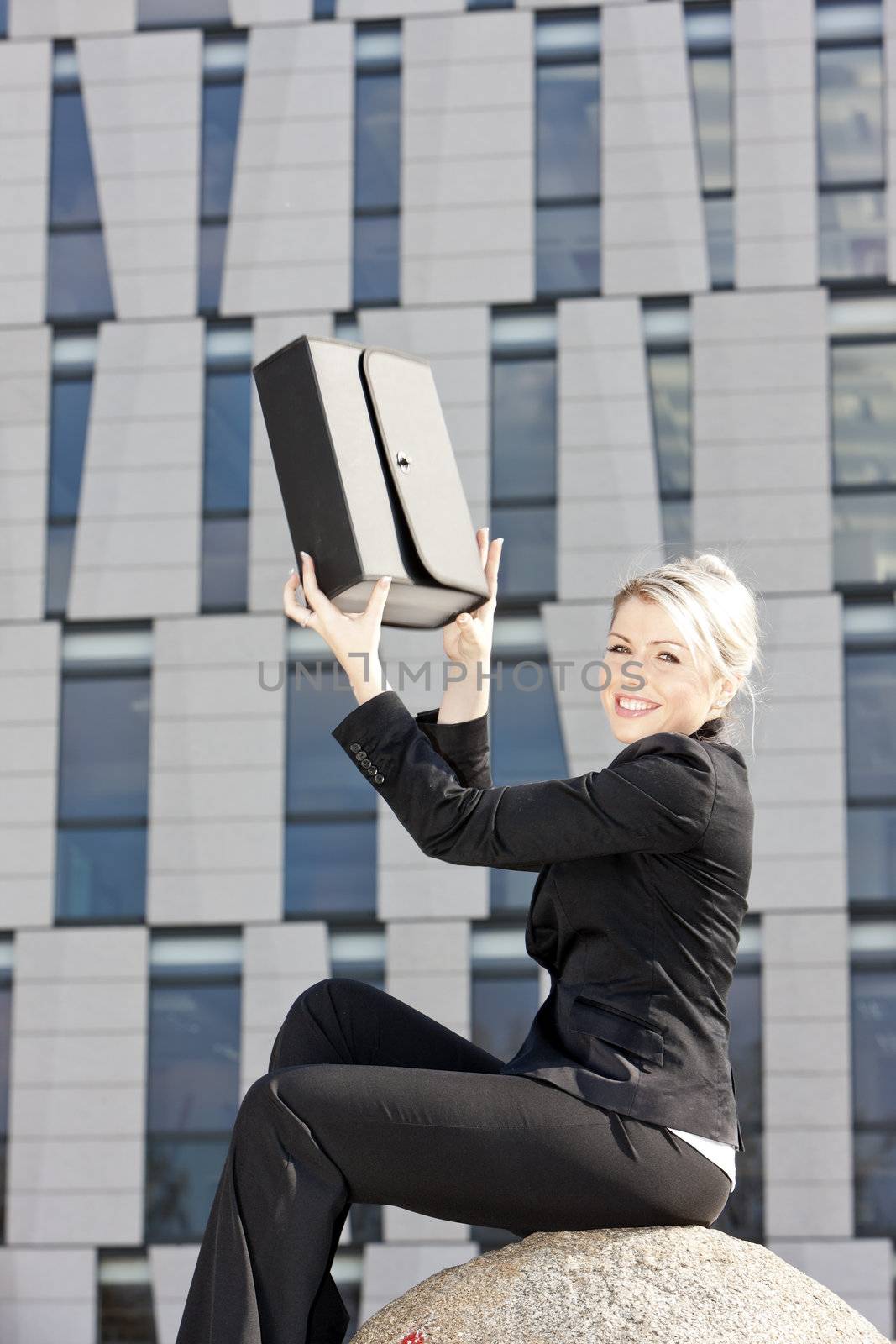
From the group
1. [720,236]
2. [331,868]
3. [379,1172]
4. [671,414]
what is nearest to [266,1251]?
[379,1172]

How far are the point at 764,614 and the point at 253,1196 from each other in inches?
344

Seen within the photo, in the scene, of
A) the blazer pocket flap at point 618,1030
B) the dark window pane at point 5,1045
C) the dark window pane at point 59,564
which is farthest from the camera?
the dark window pane at point 59,564

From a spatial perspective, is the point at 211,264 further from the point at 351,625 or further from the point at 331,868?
the point at 351,625

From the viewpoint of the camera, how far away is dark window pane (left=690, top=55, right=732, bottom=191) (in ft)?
37.6

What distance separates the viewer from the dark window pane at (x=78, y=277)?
38.4 ft

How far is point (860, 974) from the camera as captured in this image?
1060 centimetres

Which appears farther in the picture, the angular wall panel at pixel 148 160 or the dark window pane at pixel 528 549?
the angular wall panel at pixel 148 160

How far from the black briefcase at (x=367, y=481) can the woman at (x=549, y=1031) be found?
0.20ft

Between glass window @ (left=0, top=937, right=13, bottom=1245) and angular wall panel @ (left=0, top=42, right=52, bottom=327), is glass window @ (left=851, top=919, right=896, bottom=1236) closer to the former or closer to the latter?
glass window @ (left=0, top=937, right=13, bottom=1245)

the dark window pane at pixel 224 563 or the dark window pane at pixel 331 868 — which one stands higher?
the dark window pane at pixel 224 563

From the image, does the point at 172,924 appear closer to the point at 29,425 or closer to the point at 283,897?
the point at 283,897

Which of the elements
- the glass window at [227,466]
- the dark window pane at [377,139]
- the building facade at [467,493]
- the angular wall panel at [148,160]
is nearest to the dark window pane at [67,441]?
the building facade at [467,493]

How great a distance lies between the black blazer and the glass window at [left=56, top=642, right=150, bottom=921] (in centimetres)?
884

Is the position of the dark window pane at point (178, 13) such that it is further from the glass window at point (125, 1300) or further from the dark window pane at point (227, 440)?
the glass window at point (125, 1300)
